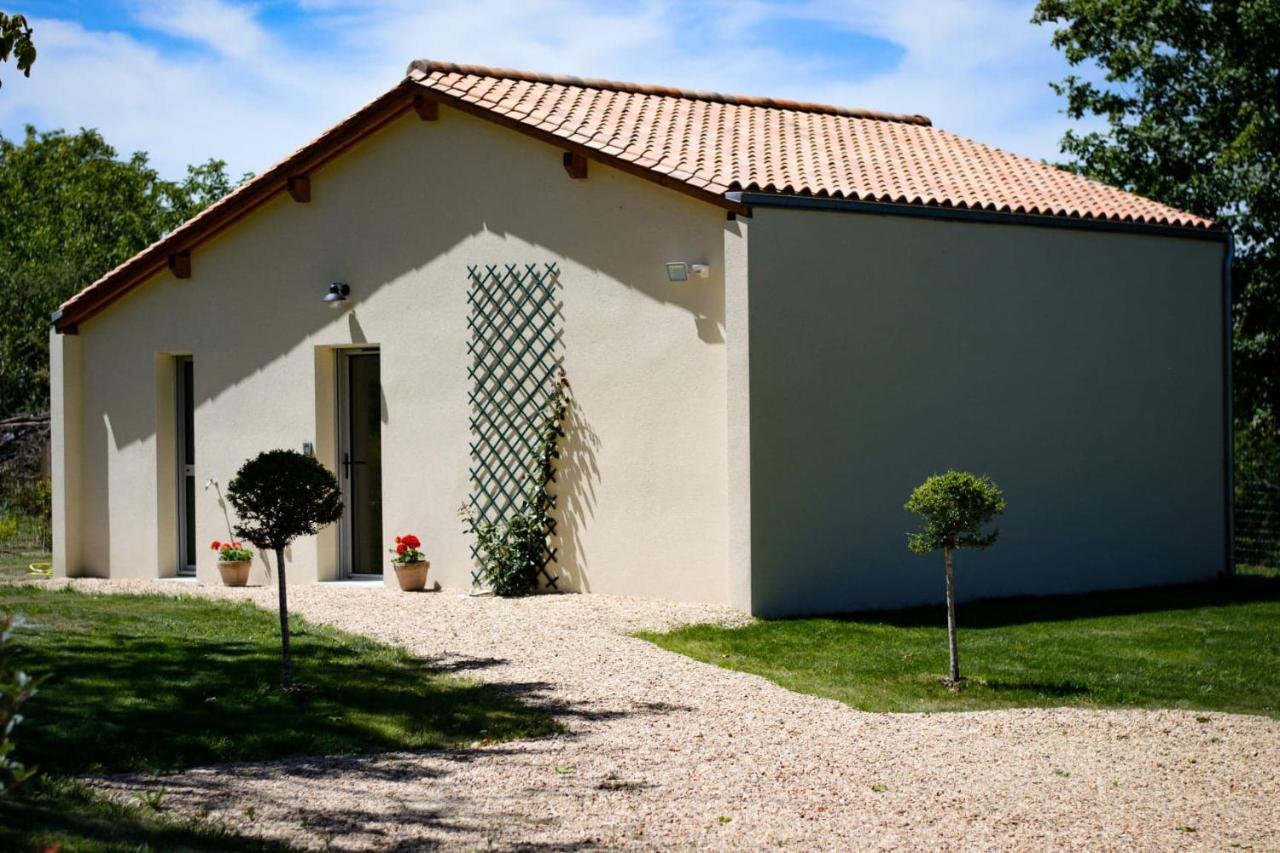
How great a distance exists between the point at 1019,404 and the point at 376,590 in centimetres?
657

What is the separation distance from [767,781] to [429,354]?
8.16 meters

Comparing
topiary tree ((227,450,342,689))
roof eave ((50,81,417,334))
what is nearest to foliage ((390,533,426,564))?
roof eave ((50,81,417,334))

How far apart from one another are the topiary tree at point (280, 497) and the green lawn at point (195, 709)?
55 centimetres

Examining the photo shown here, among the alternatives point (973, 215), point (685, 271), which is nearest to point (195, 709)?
point (685, 271)

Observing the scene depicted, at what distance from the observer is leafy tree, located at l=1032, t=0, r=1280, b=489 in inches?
720

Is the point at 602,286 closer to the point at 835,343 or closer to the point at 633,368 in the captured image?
the point at 633,368

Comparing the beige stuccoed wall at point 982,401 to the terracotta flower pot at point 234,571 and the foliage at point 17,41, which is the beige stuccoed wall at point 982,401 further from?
the foliage at point 17,41

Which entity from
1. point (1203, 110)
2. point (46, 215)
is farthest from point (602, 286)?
point (46, 215)

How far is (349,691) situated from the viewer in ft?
27.0

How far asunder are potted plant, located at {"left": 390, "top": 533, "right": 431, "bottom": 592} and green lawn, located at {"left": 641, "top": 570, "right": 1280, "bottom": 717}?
3.73m

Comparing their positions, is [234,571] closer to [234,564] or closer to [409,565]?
[234,564]

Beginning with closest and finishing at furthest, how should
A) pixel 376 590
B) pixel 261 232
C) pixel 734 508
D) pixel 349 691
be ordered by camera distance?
pixel 349 691 < pixel 734 508 < pixel 376 590 < pixel 261 232

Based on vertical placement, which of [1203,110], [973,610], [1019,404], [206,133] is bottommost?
[973,610]

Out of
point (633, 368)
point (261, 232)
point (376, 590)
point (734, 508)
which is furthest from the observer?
point (261, 232)
